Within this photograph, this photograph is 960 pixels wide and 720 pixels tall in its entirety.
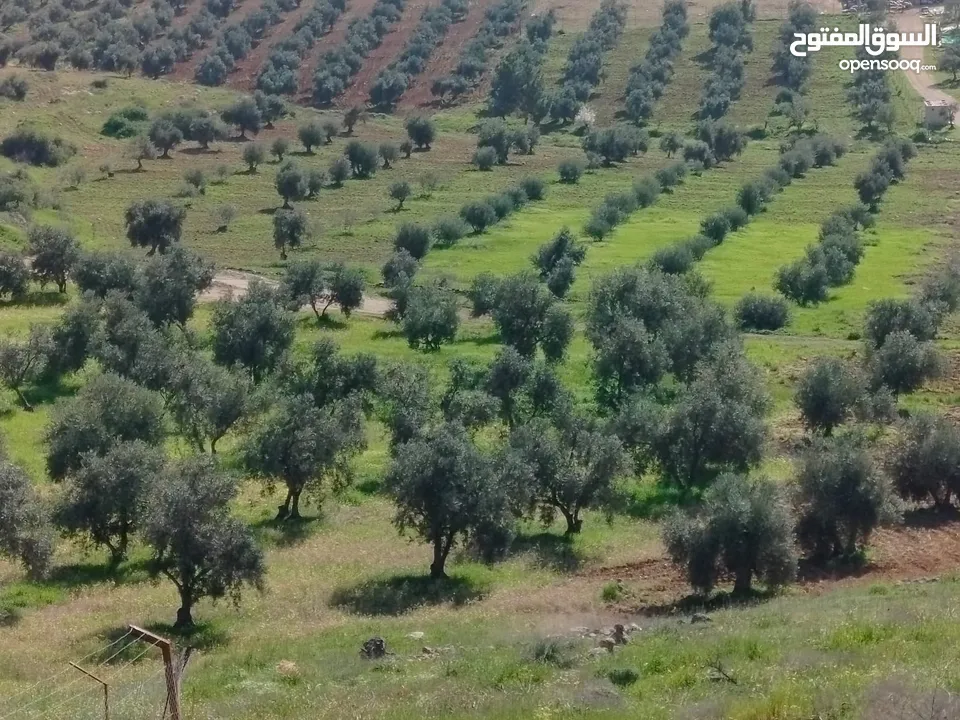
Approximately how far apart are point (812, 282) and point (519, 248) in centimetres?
2743

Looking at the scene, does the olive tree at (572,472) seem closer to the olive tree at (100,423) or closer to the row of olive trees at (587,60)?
the olive tree at (100,423)

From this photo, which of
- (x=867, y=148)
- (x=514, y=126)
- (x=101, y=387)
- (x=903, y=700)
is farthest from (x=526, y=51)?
(x=903, y=700)

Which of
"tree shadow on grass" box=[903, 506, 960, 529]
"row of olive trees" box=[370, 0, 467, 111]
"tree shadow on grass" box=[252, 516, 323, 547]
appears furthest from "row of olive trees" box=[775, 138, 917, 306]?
"row of olive trees" box=[370, 0, 467, 111]

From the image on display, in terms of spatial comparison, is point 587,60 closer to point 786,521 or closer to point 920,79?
point 920,79

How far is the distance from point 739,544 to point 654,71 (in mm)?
150986

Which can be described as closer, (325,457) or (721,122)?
(325,457)

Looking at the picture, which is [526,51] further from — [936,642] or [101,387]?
[936,642]

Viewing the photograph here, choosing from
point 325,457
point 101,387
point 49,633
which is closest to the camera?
point 49,633

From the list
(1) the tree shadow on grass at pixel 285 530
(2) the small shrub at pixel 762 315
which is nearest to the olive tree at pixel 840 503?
(1) the tree shadow on grass at pixel 285 530

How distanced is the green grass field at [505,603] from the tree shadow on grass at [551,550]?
15 cm

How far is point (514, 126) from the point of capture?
159875 millimetres

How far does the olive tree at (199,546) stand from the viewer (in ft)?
120

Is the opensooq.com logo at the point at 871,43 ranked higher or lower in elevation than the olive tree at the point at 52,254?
higher

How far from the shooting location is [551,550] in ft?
147
